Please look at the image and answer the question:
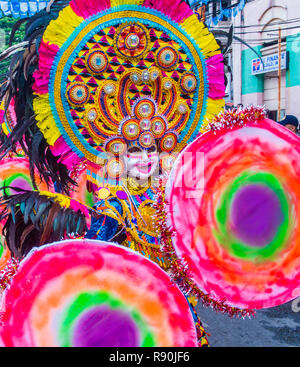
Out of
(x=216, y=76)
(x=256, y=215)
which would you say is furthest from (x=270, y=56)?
(x=256, y=215)

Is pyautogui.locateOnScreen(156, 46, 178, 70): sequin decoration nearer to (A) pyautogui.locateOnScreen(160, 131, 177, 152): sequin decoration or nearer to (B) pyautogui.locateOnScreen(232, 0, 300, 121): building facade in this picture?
(A) pyautogui.locateOnScreen(160, 131, 177, 152): sequin decoration

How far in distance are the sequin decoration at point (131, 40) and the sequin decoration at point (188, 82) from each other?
193 mm

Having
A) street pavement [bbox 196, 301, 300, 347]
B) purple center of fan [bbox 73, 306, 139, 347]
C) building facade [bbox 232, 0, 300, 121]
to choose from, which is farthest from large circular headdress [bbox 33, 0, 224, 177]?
building facade [bbox 232, 0, 300, 121]

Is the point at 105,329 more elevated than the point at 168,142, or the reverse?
the point at 168,142

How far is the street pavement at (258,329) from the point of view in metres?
2.58

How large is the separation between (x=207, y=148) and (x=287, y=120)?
2750mm

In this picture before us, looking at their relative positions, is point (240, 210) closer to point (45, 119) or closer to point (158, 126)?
point (158, 126)

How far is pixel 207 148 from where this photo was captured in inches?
43.3

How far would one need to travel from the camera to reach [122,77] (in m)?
1.51

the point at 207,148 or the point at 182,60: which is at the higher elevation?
the point at 182,60

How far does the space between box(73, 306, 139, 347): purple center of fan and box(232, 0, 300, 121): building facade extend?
3.19 m

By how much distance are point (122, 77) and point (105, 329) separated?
3.00 feet
